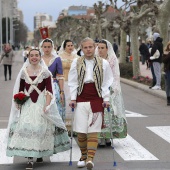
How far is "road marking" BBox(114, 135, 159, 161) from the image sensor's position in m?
9.10

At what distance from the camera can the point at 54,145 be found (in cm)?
841

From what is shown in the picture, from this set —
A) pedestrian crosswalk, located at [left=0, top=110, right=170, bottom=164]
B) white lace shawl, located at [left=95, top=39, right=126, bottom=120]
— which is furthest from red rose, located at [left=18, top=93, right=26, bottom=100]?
white lace shawl, located at [left=95, top=39, right=126, bottom=120]

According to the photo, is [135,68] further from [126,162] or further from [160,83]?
[126,162]

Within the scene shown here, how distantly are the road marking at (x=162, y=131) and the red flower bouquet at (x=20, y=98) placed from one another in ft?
11.0

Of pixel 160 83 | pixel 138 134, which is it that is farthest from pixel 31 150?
pixel 160 83

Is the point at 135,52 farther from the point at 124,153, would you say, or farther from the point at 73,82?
the point at 73,82

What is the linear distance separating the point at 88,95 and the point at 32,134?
3.00 feet

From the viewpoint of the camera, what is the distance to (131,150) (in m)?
9.73

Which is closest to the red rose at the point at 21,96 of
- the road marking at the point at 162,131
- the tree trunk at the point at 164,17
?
the road marking at the point at 162,131

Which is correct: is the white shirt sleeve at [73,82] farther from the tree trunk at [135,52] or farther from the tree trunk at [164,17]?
the tree trunk at [135,52]

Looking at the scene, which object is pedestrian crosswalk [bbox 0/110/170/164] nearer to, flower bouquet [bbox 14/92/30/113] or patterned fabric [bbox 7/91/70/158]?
patterned fabric [bbox 7/91/70/158]

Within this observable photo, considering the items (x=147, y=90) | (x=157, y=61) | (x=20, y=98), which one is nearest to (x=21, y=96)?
(x=20, y=98)

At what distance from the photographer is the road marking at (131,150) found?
9102 millimetres

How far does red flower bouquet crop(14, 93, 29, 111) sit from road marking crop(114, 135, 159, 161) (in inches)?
71.1
